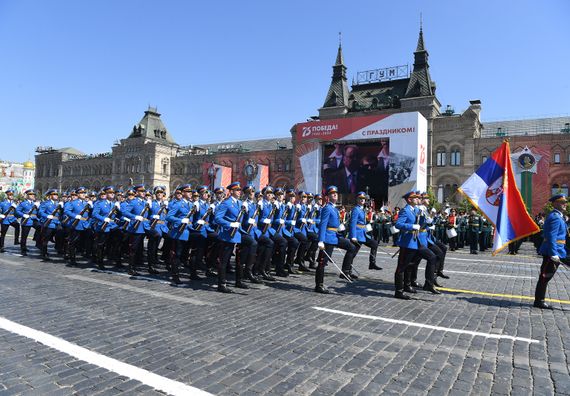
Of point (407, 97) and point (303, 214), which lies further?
point (407, 97)

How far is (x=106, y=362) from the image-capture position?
3875 mm

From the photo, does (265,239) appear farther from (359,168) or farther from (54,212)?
(359,168)

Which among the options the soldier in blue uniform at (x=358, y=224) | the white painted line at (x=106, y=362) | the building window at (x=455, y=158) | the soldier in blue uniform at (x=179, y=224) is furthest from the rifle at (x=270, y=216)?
the building window at (x=455, y=158)

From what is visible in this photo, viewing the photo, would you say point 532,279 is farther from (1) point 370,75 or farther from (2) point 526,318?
(1) point 370,75

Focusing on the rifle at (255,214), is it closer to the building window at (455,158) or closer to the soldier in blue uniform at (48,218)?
the soldier in blue uniform at (48,218)

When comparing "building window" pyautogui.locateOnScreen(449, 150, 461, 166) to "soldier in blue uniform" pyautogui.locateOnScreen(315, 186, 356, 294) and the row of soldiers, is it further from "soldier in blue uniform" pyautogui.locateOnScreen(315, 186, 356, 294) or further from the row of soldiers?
"soldier in blue uniform" pyautogui.locateOnScreen(315, 186, 356, 294)

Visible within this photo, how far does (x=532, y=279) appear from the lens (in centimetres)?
954

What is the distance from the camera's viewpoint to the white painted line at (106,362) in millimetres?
3346

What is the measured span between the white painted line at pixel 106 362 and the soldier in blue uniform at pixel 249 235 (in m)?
3.74

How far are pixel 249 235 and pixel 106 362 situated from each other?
4.10 meters

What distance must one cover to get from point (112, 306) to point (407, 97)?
49908 mm

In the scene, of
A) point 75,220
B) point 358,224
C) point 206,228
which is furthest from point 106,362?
point 75,220

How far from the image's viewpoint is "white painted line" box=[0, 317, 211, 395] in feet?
11.0

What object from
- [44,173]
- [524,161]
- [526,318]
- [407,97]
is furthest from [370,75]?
[44,173]
